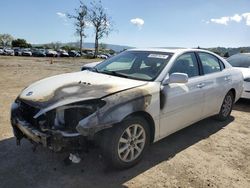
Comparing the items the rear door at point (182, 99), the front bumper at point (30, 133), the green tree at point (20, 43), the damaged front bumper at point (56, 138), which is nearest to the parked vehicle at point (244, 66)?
the rear door at point (182, 99)

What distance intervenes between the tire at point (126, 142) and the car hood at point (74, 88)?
456 millimetres

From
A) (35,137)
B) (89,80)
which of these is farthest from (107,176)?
(89,80)

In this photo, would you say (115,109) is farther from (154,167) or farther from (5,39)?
(5,39)

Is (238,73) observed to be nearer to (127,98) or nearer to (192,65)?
(192,65)

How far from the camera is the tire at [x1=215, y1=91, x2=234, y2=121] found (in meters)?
5.75

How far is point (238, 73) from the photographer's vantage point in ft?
20.1

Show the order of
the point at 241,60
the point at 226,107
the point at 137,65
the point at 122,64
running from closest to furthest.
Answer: the point at 137,65 < the point at 122,64 < the point at 226,107 < the point at 241,60

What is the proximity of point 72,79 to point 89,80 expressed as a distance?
29cm

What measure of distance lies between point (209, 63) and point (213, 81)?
1.30ft

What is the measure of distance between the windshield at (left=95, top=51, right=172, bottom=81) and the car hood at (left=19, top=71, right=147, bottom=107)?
0.27 m

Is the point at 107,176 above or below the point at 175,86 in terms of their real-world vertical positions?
below

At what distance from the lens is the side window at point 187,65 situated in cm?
432

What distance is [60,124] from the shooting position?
326cm

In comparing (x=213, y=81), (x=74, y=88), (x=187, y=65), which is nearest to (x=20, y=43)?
(x=213, y=81)
